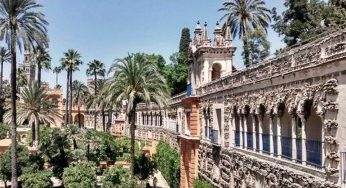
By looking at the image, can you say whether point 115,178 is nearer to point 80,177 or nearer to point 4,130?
point 80,177

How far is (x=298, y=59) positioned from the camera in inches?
574

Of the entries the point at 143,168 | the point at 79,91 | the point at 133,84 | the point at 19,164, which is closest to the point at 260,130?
the point at 133,84

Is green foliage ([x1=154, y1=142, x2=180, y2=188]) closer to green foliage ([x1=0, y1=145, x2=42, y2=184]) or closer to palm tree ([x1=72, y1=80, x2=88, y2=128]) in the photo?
green foliage ([x1=0, y1=145, x2=42, y2=184])

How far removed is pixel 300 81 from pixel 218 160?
12180mm

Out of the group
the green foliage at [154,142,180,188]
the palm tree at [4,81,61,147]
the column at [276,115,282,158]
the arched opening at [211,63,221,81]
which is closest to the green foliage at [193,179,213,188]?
the arched opening at [211,63,221,81]

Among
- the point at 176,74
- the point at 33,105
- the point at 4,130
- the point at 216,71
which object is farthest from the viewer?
the point at 176,74

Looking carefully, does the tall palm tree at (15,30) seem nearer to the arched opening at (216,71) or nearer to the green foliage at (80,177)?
the green foliage at (80,177)

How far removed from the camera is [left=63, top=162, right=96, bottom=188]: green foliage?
33.0 meters

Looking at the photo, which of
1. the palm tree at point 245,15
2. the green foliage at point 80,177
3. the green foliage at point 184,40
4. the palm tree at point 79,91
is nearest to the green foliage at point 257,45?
the palm tree at point 245,15

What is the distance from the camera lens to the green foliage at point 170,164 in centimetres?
3797

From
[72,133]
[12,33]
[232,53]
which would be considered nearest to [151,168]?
[72,133]

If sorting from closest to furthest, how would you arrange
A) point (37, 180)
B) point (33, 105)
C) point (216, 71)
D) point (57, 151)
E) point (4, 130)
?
1. point (216, 71)
2. point (37, 180)
3. point (57, 151)
4. point (33, 105)
5. point (4, 130)

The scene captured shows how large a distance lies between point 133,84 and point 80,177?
300 inches

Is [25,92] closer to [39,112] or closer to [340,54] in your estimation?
[39,112]
